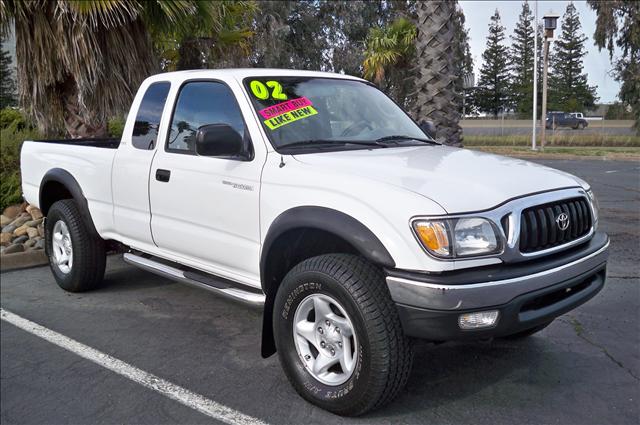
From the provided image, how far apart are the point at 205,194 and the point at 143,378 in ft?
4.10

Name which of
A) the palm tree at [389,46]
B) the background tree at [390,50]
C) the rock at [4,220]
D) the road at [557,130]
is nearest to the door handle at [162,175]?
the rock at [4,220]

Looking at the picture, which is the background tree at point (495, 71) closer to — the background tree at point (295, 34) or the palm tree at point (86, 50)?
the background tree at point (295, 34)

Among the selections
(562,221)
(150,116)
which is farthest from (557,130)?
→ (562,221)

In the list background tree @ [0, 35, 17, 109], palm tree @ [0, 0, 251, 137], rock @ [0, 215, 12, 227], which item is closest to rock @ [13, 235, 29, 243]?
rock @ [0, 215, 12, 227]

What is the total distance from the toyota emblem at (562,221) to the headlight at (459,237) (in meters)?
0.51

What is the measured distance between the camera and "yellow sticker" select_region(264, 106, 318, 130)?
13.2 feet

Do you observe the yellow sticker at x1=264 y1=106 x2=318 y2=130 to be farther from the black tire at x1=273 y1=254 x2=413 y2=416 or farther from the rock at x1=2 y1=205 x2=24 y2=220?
the rock at x1=2 y1=205 x2=24 y2=220

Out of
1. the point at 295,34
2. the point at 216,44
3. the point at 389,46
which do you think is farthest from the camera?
the point at 295,34

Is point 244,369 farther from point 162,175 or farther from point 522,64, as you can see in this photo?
point 522,64

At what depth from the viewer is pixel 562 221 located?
3383 mm

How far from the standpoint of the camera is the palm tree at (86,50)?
791 cm

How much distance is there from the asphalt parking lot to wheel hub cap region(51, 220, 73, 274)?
0.29 m

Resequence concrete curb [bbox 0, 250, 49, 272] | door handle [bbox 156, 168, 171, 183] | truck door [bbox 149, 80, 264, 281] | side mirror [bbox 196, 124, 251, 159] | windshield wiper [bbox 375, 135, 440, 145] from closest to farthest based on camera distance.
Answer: side mirror [bbox 196, 124, 251, 159]
truck door [bbox 149, 80, 264, 281]
windshield wiper [bbox 375, 135, 440, 145]
door handle [bbox 156, 168, 171, 183]
concrete curb [bbox 0, 250, 49, 272]

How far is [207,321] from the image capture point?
509cm
